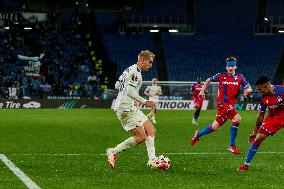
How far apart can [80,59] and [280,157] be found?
3927 centimetres

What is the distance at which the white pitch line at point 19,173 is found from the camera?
33.4 feet

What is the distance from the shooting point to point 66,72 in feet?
167

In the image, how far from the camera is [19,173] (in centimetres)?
1173

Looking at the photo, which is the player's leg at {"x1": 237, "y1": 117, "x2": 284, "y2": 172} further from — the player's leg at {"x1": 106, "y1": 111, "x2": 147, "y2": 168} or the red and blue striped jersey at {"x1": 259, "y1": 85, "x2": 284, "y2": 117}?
the player's leg at {"x1": 106, "y1": 111, "x2": 147, "y2": 168}

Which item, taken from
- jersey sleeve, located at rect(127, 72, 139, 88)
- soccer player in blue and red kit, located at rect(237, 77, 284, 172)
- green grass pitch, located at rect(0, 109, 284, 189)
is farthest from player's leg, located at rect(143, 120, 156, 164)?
soccer player in blue and red kit, located at rect(237, 77, 284, 172)

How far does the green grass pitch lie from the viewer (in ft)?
35.3

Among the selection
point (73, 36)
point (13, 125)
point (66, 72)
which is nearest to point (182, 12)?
point (73, 36)

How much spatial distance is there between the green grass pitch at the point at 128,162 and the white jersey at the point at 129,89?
48.0 inches

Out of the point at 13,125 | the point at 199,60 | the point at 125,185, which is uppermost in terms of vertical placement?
the point at 125,185

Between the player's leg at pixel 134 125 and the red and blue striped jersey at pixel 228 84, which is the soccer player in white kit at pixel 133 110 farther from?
the red and blue striped jersey at pixel 228 84

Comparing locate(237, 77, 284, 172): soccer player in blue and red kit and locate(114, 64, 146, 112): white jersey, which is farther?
locate(114, 64, 146, 112): white jersey

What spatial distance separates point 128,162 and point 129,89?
2.14m

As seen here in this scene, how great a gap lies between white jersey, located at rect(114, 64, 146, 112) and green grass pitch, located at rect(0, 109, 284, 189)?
1220mm

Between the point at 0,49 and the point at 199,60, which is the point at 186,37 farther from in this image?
the point at 0,49
